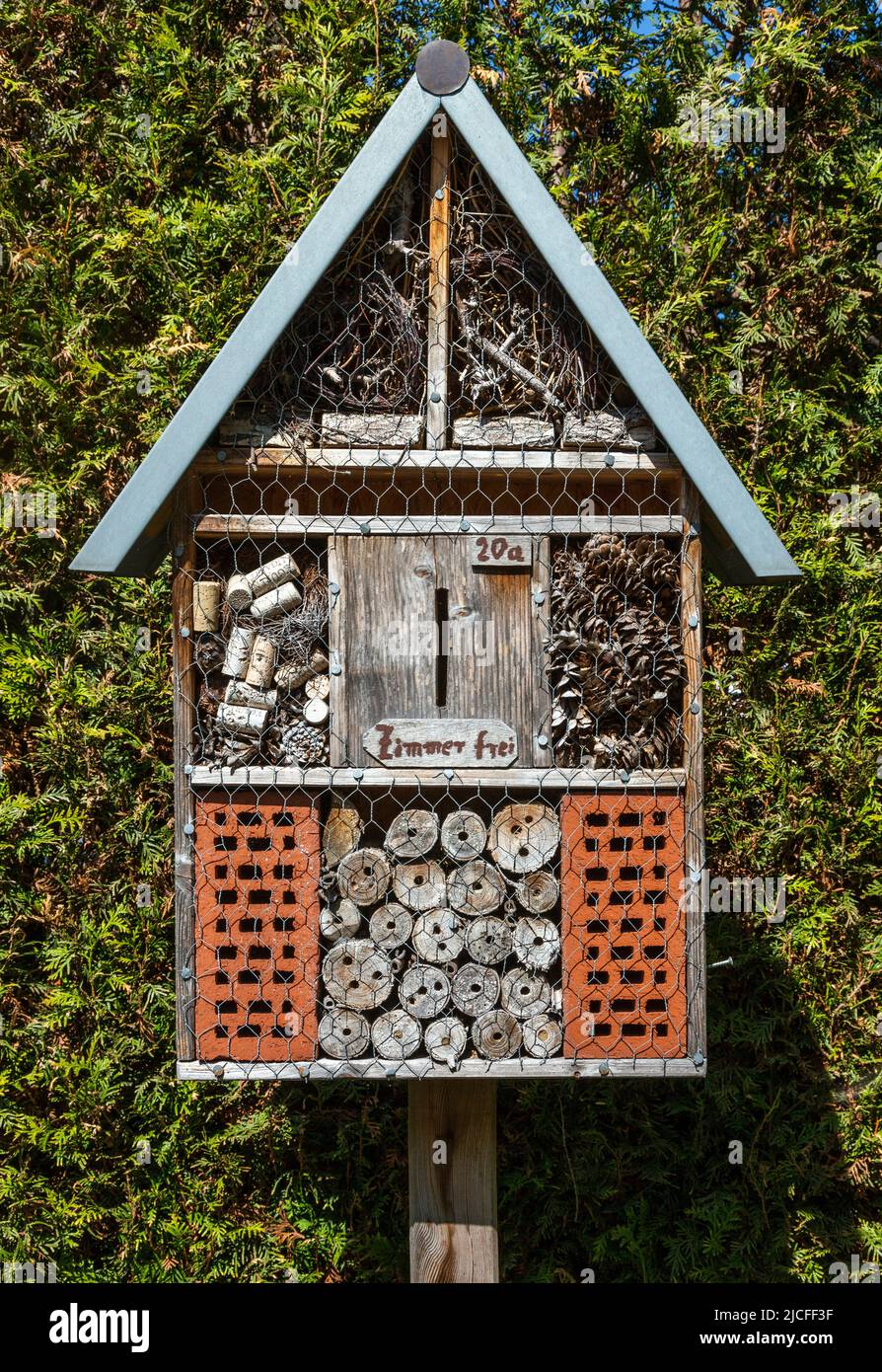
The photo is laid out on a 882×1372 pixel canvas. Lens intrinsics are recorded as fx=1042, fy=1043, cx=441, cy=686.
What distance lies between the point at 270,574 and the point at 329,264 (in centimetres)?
45

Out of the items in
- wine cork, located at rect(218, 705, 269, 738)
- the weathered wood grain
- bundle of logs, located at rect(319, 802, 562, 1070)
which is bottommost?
bundle of logs, located at rect(319, 802, 562, 1070)

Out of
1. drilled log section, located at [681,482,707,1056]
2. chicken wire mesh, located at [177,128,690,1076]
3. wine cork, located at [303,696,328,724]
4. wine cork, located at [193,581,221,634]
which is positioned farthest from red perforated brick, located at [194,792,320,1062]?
drilled log section, located at [681,482,707,1056]

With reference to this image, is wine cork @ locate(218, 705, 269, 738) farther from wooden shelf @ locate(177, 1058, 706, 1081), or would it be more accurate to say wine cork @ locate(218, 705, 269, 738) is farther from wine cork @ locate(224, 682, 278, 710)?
wooden shelf @ locate(177, 1058, 706, 1081)

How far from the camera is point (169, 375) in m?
2.41

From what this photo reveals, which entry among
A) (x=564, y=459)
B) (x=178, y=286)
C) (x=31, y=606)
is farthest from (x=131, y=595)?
(x=564, y=459)

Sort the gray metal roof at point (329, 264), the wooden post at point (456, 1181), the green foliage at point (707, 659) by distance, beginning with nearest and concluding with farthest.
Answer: the gray metal roof at point (329, 264) < the wooden post at point (456, 1181) < the green foliage at point (707, 659)

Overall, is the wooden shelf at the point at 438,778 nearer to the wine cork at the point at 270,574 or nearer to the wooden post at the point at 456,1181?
the wine cork at the point at 270,574

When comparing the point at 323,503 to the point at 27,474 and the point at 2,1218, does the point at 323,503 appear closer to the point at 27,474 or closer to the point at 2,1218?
the point at 27,474

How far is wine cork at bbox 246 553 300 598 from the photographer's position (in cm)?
Result: 158

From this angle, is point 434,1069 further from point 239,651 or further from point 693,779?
point 239,651

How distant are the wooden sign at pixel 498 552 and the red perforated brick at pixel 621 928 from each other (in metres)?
0.36

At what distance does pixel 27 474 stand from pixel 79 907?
3.35ft

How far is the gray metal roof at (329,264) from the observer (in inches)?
57.6

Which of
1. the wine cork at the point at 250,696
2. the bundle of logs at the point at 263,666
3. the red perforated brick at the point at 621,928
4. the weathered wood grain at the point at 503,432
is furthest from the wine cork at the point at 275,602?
the red perforated brick at the point at 621,928
